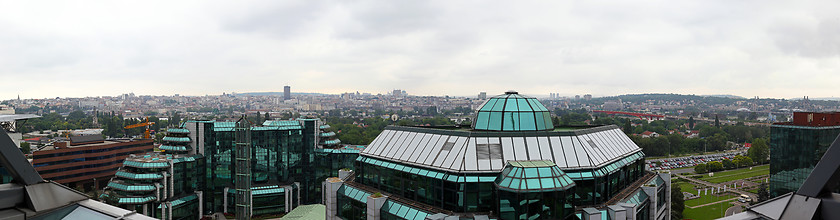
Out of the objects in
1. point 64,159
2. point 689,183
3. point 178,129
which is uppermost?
point 178,129

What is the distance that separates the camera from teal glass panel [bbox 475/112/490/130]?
4475 centimetres

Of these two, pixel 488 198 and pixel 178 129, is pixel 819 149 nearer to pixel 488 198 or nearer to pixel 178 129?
pixel 488 198

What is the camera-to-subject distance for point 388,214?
36.3 meters

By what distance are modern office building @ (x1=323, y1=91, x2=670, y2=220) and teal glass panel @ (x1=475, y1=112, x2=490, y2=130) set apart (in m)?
0.12

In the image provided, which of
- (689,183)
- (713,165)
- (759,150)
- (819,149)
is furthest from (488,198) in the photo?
(759,150)

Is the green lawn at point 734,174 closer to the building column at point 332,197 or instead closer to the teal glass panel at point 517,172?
the teal glass panel at point 517,172

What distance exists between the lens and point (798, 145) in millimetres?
67875

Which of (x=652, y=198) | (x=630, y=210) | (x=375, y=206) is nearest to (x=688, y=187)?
(x=652, y=198)

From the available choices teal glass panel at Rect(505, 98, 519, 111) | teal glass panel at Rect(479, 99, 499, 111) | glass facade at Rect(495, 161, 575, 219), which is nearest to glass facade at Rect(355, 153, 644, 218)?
glass facade at Rect(495, 161, 575, 219)

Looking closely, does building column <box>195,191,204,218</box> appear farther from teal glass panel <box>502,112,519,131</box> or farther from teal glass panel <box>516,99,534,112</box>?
teal glass panel <box>516,99,534,112</box>

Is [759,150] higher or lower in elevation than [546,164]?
lower

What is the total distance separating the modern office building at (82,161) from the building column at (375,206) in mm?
79602

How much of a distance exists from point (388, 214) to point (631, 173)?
88.8 ft

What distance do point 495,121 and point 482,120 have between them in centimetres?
199
